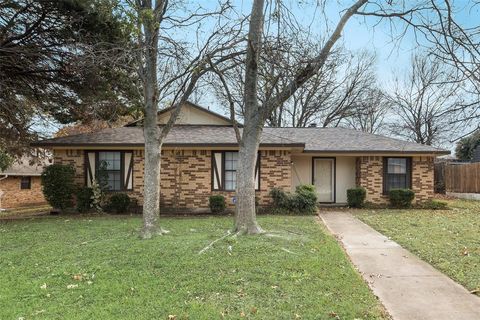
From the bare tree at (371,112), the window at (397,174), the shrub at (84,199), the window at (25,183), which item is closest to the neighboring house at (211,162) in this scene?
the window at (397,174)

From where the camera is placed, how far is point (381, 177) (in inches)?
664

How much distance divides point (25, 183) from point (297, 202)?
2370 centimetres

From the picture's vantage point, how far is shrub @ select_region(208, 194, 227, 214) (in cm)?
1462

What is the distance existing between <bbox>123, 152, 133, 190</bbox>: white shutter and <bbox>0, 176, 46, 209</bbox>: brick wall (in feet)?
54.4

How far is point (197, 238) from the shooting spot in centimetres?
870

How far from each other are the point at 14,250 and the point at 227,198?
8.36m

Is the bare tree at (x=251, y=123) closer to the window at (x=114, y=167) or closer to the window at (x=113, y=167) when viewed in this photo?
the window at (x=114, y=167)

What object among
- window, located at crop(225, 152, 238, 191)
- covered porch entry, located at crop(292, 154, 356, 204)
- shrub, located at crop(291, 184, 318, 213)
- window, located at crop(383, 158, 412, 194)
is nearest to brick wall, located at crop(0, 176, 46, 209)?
window, located at crop(225, 152, 238, 191)

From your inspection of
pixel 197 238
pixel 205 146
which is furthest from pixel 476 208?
pixel 197 238

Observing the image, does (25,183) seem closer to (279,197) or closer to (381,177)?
(279,197)

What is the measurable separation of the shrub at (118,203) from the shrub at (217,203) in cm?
307

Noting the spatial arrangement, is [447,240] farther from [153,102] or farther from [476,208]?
[476,208]

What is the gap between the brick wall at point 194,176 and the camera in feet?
Answer: 50.7

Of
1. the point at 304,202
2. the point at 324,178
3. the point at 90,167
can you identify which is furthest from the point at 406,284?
the point at 90,167
